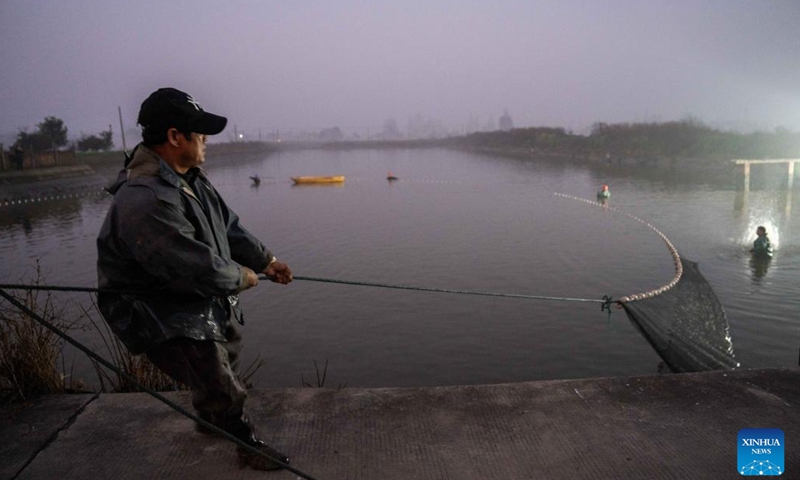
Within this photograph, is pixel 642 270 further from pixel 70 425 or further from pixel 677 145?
pixel 677 145

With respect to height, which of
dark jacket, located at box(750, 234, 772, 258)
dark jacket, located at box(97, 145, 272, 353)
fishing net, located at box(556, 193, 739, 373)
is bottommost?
dark jacket, located at box(750, 234, 772, 258)

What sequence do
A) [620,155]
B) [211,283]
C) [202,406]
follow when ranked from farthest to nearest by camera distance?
1. [620,155]
2. [202,406]
3. [211,283]

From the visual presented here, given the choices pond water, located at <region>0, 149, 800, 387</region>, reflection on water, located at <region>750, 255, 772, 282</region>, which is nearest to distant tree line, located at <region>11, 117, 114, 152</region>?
pond water, located at <region>0, 149, 800, 387</region>

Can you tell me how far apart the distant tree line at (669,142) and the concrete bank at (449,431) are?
39.2m

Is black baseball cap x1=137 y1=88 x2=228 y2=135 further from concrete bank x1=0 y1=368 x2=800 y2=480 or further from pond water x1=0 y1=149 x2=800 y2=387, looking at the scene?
pond water x1=0 y1=149 x2=800 y2=387

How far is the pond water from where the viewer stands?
842 cm

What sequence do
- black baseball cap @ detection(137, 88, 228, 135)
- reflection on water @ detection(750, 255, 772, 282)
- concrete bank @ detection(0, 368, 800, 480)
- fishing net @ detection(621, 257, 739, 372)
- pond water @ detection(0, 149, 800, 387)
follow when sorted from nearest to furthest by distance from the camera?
black baseball cap @ detection(137, 88, 228, 135) < concrete bank @ detection(0, 368, 800, 480) < fishing net @ detection(621, 257, 739, 372) < pond water @ detection(0, 149, 800, 387) < reflection on water @ detection(750, 255, 772, 282)

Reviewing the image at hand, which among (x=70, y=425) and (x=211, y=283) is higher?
(x=211, y=283)

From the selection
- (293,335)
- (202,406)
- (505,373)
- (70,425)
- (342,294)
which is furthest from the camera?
(342,294)

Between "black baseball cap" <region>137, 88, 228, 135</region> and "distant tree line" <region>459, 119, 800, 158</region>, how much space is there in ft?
136

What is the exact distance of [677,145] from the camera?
4741cm

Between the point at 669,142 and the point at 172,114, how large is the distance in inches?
2132

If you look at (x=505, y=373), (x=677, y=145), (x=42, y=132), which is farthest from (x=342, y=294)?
(x=42, y=132)

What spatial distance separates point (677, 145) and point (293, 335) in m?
47.0
